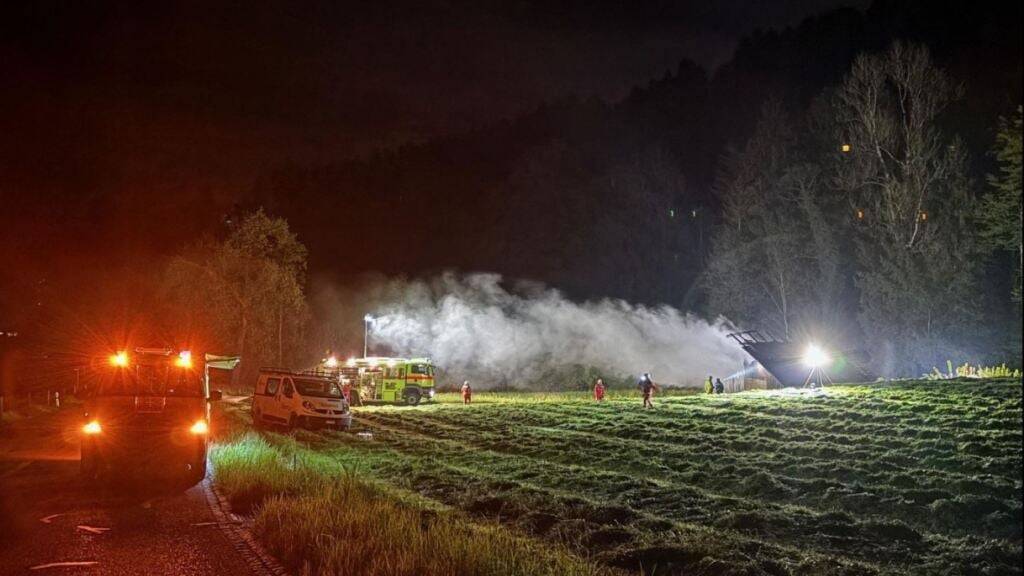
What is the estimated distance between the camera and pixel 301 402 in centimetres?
2988

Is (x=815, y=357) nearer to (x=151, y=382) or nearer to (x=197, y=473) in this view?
(x=197, y=473)

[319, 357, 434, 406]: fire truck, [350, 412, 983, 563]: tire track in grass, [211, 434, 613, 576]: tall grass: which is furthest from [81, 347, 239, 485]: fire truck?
[319, 357, 434, 406]: fire truck

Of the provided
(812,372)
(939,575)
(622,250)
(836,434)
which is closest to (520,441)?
(836,434)

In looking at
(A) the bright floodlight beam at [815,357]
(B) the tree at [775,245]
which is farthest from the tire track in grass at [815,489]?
(B) the tree at [775,245]

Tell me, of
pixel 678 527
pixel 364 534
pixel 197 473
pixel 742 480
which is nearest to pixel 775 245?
pixel 742 480

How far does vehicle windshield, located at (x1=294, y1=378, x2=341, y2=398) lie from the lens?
100ft

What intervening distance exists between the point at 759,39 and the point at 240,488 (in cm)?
9184

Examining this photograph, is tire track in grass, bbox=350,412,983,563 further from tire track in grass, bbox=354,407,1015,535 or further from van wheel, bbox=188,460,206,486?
van wheel, bbox=188,460,206,486

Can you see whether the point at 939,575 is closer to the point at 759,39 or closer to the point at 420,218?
the point at 759,39

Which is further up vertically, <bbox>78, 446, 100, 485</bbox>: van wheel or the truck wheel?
<bbox>78, 446, 100, 485</bbox>: van wheel

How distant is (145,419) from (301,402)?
13782mm

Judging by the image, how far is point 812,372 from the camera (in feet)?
143

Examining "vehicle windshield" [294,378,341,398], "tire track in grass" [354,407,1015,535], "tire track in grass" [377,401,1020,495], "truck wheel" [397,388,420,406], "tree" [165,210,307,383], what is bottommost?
"truck wheel" [397,388,420,406]

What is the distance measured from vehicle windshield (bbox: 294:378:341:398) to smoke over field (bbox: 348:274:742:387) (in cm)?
3118
